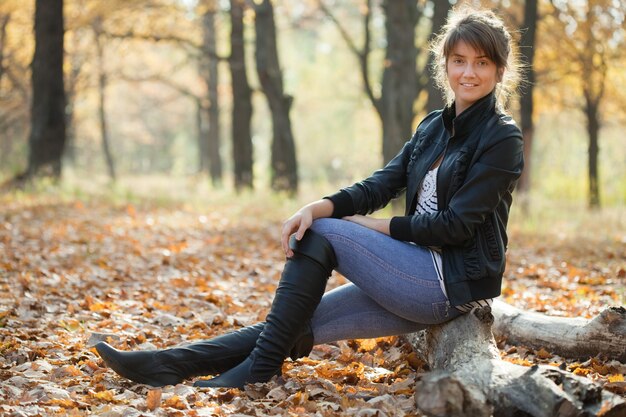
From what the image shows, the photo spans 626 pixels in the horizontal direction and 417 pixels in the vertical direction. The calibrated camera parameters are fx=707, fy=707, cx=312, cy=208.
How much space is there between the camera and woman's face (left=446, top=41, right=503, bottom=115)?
322cm

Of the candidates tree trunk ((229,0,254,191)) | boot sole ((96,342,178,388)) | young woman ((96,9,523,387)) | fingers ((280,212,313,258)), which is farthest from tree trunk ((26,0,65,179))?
fingers ((280,212,313,258))

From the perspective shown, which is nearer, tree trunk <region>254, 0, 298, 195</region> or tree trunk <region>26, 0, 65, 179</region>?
tree trunk <region>26, 0, 65, 179</region>

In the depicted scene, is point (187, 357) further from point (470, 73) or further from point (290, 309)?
point (470, 73)

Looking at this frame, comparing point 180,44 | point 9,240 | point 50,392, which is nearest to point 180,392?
point 50,392

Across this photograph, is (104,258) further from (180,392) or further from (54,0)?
(54,0)

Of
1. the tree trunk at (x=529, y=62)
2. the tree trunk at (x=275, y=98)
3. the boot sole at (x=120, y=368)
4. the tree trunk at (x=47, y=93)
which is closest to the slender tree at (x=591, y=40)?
the tree trunk at (x=529, y=62)

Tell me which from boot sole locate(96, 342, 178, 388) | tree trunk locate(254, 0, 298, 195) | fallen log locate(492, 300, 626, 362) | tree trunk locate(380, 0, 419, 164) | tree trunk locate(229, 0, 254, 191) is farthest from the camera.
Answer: tree trunk locate(229, 0, 254, 191)

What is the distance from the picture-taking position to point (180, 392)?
3.20 meters

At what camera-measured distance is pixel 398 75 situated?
11141 mm

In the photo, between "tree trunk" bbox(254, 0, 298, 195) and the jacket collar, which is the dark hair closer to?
the jacket collar

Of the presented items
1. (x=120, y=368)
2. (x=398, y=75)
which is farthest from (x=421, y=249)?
(x=398, y=75)

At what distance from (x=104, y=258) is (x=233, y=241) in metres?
2.22

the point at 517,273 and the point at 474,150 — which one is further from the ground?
the point at 474,150

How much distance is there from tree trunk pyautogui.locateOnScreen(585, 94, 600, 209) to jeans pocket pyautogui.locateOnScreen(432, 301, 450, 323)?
13.6 metres
